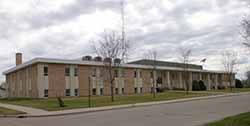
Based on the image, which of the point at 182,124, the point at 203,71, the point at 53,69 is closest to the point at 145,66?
the point at 53,69

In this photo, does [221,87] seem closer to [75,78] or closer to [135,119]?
[75,78]

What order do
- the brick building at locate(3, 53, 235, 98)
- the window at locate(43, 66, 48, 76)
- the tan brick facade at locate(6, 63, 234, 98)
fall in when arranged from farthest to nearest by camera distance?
the tan brick facade at locate(6, 63, 234, 98), the brick building at locate(3, 53, 235, 98), the window at locate(43, 66, 48, 76)

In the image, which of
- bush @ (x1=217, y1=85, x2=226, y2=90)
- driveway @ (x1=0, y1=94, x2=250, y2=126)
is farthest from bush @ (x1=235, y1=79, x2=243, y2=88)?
driveway @ (x1=0, y1=94, x2=250, y2=126)

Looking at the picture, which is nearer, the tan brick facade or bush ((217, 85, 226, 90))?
the tan brick facade

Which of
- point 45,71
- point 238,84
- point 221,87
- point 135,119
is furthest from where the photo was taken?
point 238,84

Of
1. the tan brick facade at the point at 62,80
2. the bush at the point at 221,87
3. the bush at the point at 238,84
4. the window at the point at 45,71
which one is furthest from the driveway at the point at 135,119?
the bush at the point at 238,84

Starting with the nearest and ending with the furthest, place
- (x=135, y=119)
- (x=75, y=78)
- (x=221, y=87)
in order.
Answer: (x=135, y=119) → (x=75, y=78) → (x=221, y=87)

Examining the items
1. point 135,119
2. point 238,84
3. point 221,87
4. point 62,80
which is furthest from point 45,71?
point 238,84

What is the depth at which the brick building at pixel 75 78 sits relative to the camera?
4293 cm

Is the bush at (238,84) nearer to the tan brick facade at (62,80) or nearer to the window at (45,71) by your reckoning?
the tan brick facade at (62,80)

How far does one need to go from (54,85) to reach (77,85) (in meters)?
3.93

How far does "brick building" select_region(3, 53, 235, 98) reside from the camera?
42.9m

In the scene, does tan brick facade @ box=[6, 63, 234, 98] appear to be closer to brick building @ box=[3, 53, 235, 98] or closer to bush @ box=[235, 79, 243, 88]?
brick building @ box=[3, 53, 235, 98]

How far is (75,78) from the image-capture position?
46.1m
